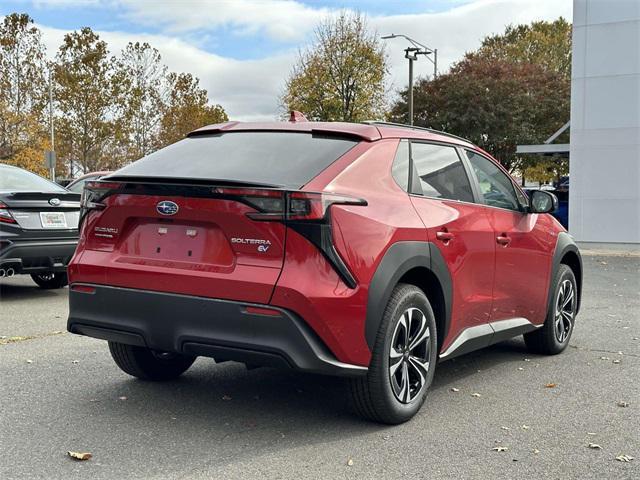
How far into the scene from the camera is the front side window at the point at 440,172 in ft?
15.4

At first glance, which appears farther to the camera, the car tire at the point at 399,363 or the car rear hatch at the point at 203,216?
the car tire at the point at 399,363

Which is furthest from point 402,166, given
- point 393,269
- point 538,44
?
point 538,44

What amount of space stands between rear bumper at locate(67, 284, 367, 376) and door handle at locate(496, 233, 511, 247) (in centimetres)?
181

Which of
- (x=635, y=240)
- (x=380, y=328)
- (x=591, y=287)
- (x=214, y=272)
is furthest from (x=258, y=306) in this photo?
→ (x=635, y=240)

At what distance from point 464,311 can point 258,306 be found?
1.65 metres

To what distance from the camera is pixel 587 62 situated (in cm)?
2080

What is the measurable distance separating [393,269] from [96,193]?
5.67 feet

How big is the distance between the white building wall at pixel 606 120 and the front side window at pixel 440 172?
1687cm

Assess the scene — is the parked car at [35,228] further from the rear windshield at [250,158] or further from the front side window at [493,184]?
the front side window at [493,184]

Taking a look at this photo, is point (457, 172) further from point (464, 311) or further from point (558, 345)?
point (558, 345)

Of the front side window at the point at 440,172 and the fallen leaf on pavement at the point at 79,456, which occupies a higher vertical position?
the front side window at the point at 440,172

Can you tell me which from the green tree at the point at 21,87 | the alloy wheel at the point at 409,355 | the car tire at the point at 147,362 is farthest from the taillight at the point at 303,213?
the green tree at the point at 21,87

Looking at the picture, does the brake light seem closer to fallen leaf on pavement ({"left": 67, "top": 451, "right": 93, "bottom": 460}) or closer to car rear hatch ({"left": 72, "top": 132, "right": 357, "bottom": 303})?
car rear hatch ({"left": 72, "top": 132, "right": 357, "bottom": 303})

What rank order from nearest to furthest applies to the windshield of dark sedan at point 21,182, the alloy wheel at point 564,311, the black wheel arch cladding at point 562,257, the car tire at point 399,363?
the car tire at point 399,363
the black wheel arch cladding at point 562,257
the alloy wheel at point 564,311
the windshield of dark sedan at point 21,182
